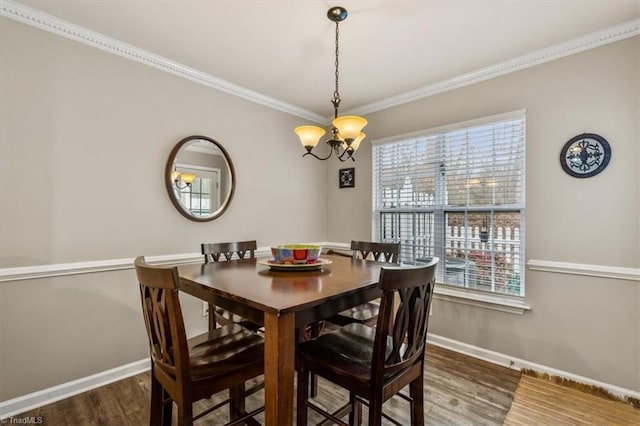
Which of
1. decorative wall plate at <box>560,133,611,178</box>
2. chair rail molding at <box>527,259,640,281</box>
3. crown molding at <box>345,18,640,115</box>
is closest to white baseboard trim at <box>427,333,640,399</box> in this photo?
chair rail molding at <box>527,259,640,281</box>

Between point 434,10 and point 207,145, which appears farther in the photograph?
point 207,145

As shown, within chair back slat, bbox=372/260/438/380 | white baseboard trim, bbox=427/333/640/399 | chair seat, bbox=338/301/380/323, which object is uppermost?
chair back slat, bbox=372/260/438/380

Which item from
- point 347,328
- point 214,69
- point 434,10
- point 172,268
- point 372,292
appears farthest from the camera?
point 214,69

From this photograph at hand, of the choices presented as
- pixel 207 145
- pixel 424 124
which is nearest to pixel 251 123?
pixel 207 145

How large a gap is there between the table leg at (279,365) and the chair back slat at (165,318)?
0.34 m

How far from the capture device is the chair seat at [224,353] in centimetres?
131

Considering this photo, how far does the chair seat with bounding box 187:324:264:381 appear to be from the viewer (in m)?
1.31

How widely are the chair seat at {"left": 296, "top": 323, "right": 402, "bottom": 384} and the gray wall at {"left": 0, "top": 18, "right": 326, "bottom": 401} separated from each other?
1714 mm

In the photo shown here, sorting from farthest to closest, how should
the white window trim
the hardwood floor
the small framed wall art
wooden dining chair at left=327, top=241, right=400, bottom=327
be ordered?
1. the small framed wall art
2. the white window trim
3. wooden dining chair at left=327, top=241, right=400, bottom=327
4. the hardwood floor

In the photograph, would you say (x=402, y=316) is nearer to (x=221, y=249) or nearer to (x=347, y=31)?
(x=221, y=249)

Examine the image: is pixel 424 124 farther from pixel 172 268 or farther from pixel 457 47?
pixel 172 268

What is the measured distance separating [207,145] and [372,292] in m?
2.16

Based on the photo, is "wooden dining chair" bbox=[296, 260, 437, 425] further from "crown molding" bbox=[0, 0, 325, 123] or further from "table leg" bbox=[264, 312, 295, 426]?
"crown molding" bbox=[0, 0, 325, 123]

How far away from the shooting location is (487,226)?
273cm
